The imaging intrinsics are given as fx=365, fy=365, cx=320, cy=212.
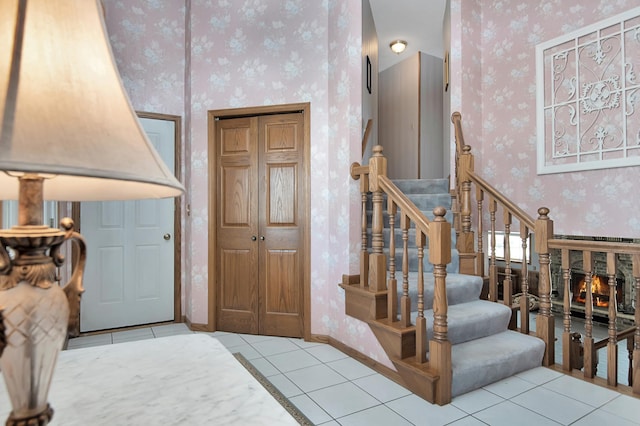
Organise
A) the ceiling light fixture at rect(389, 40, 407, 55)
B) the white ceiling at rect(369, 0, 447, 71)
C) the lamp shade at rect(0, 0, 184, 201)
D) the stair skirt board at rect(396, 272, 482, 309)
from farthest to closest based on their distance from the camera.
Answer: the ceiling light fixture at rect(389, 40, 407, 55) → the white ceiling at rect(369, 0, 447, 71) → the stair skirt board at rect(396, 272, 482, 309) → the lamp shade at rect(0, 0, 184, 201)

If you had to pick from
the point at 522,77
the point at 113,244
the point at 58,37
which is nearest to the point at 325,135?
the point at 522,77

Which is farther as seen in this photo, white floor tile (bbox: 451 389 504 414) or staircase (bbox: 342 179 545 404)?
staircase (bbox: 342 179 545 404)

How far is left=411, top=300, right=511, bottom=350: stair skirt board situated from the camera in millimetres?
2654

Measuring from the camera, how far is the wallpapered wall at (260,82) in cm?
323

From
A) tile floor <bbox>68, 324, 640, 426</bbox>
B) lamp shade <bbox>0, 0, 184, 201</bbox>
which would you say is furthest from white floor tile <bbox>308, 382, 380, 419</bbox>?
lamp shade <bbox>0, 0, 184, 201</bbox>

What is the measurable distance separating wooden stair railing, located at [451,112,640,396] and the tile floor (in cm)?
20

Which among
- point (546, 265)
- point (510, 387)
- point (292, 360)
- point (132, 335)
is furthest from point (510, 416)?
point (132, 335)

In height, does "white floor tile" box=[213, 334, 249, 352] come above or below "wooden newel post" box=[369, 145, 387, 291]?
below

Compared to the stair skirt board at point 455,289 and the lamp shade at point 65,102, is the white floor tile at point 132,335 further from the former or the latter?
the lamp shade at point 65,102

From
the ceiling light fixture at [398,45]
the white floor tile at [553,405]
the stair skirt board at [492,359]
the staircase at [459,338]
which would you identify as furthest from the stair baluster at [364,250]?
the ceiling light fixture at [398,45]

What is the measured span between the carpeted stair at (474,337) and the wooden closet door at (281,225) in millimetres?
1024

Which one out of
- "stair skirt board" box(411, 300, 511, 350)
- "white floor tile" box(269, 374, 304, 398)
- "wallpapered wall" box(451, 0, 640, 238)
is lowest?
"white floor tile" box(269, 374, 304, 398)

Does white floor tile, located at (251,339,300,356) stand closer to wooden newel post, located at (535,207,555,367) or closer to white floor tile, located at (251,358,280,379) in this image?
Result: white floor tile, located at (251,358,280,379)

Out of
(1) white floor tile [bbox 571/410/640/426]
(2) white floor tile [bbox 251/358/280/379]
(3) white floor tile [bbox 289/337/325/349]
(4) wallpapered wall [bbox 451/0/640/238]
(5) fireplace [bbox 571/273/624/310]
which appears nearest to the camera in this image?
(1) white floor tile [bbox 571/410/640/426]
